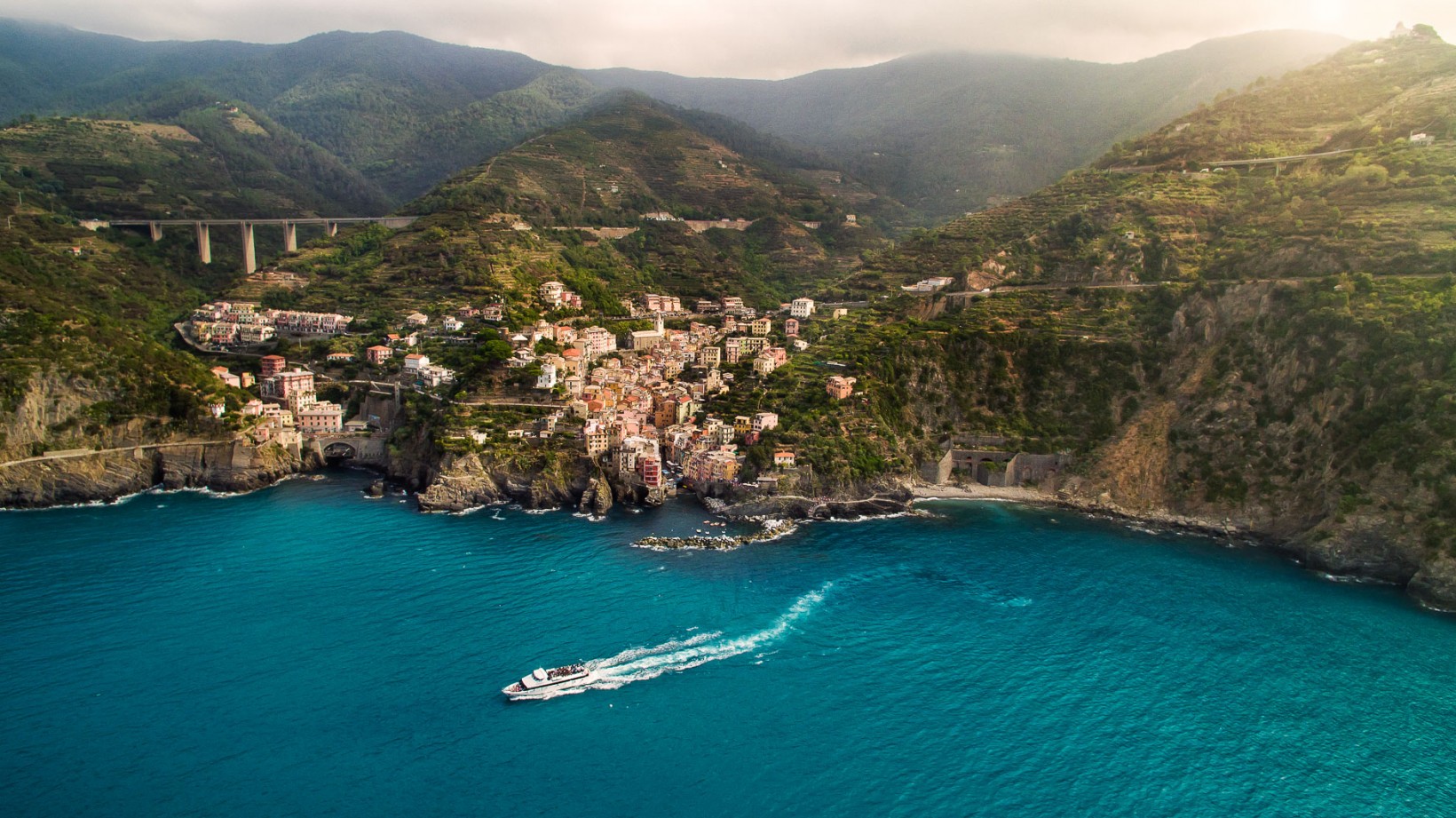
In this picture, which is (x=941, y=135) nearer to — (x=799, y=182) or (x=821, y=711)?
(x=799, y=182)

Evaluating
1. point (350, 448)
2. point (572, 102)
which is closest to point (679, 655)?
point (350, 448)

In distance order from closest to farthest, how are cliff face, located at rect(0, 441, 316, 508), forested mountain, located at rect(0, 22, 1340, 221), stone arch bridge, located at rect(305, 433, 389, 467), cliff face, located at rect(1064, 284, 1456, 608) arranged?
cliff face, located at rect(1064, 284, 1456, 608) → cliff face, located at rect(0, 441, 316, 508) → stone arch bridge, located at rect(305, 433, 389, 467) → forested mountain, located at rect(0, 22, 1340, 221)

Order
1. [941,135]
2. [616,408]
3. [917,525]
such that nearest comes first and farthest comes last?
[917,525] → [616,408] → [941,135]

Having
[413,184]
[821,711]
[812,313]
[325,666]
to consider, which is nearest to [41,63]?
[413,184]

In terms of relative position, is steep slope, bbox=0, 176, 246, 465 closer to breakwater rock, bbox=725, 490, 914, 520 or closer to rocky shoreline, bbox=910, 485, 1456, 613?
breakwater rock, bbox=725, 490, 914, 520

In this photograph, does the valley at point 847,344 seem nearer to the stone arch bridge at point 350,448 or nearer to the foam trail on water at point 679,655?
the stone arch bridge at point 350,448

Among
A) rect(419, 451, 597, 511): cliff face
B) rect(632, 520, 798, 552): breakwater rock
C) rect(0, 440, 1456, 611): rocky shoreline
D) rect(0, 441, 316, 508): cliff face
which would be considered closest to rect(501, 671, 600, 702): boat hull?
rect(632, 520, 798, 552): breakwater rock
